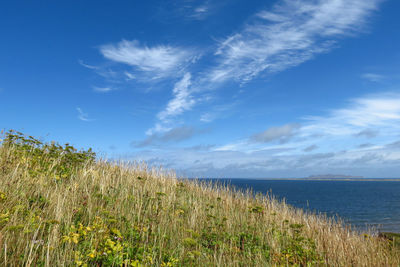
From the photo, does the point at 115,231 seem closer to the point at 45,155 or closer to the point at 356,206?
the point at 45,155

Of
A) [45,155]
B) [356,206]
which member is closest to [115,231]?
[45,155]

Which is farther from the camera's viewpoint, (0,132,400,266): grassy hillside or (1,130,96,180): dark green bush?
(1,130,96,180): dark green bush

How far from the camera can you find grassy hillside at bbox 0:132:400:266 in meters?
3.24

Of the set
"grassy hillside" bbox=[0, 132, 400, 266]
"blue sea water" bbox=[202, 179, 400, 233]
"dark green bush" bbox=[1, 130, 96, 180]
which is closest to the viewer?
"grassy hillside" bbox=[0, 132, 400, 266]

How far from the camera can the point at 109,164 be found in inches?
405

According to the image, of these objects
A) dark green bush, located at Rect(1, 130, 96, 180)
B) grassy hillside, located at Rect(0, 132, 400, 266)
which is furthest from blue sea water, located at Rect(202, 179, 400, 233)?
dark green bush, located at Rect(1, 130, 96, 180)

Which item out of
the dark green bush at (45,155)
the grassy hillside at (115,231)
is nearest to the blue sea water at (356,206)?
the grassy hillside at (115,231)

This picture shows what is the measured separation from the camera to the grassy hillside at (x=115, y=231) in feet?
10.6

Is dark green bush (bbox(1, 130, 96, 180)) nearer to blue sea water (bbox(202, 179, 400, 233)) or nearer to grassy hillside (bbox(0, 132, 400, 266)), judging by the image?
grassy hillside (bbox(0, 132, 400, 266))

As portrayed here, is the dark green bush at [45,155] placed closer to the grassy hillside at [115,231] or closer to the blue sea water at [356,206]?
the grassy hillside at [115,231]

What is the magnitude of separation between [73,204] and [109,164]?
560 centimetres

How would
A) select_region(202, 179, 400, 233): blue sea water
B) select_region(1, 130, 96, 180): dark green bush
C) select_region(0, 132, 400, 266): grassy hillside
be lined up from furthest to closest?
select_region(202, 179, 400, 233): blue sea water
select_region(1, 130, 96, 180): dark green bush
select_region(0, 132, 400, 266): grassy hillside

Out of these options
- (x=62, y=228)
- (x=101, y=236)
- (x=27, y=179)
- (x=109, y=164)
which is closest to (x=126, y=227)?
(x=101, y=236)

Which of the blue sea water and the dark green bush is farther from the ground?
the dark green bush
